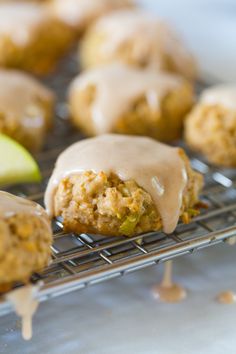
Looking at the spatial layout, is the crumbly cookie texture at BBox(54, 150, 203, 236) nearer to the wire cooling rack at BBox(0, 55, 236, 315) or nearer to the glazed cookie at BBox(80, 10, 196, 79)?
the wire cooling rack at BBox(0, 55, 236, 315)

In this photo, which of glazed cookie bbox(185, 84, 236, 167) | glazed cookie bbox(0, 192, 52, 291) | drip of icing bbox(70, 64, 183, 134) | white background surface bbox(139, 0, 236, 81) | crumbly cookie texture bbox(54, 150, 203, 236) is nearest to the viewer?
glazed cookie bbox(0, 192, 52, 291)

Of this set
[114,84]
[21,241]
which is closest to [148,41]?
[114,84]

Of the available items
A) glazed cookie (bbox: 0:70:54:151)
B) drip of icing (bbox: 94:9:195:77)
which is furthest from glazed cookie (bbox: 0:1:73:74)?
glazed cookie (bbox: 0:70:54:151)

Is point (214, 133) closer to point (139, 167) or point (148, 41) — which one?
point (139, 167)

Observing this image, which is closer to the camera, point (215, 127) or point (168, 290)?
point (168, 290)

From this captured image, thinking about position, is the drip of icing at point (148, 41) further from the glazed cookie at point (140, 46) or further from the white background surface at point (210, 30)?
the white background surface at point (210, 30)
